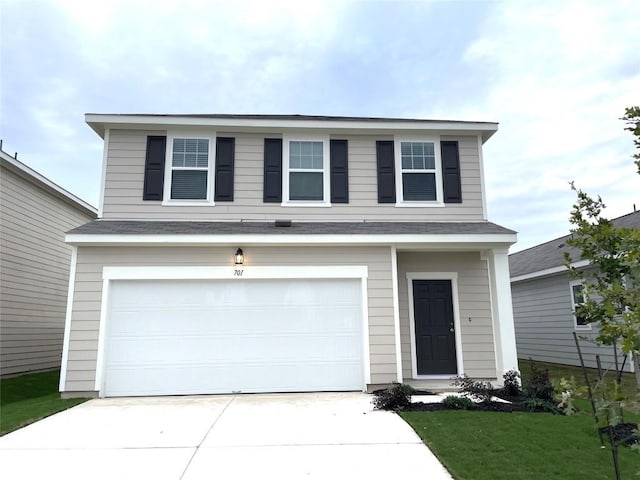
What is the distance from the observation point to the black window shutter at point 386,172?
28.2 feet

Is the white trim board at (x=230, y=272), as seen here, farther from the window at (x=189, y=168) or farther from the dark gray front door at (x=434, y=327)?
the window at (x=189, y=168)

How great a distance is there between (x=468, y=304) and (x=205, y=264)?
5198mm

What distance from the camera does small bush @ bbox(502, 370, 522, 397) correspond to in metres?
6.87

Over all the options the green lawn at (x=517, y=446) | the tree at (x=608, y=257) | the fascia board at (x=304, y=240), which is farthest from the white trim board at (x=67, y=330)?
the tree at (x=608, y=257)

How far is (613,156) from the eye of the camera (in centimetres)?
1420

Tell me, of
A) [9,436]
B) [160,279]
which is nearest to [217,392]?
[160,279]

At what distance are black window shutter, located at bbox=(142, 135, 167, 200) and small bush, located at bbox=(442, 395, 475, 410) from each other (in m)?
6.44

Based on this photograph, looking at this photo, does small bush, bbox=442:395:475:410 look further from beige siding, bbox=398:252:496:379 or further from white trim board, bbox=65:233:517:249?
white trim board, bbox=65:233:517:249

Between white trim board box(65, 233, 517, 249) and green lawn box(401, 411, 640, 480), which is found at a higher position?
white trim board box(65, 233, 517, 249)

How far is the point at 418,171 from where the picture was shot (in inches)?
346

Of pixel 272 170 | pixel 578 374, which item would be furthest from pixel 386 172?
pixel 578 374

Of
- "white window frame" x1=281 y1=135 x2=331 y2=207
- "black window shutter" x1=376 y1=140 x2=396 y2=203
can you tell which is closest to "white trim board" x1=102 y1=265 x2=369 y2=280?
"white window frame" x1=281 y1=135 x2=331 y2=207

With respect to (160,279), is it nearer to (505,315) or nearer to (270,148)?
(270,148)

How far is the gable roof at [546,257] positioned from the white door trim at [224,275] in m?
5.72
